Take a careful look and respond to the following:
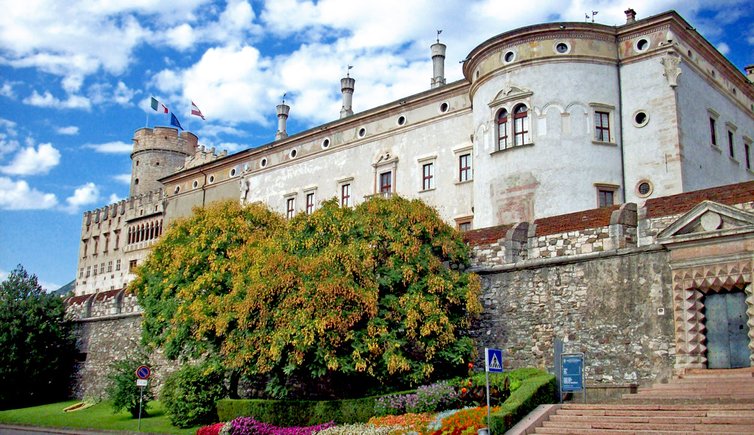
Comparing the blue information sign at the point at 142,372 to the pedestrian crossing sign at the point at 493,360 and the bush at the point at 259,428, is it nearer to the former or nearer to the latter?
the bush at the point at 259,428

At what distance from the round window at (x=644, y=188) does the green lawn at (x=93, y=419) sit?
58.8 feet

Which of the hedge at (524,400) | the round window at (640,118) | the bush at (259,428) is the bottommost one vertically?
the bush at (259,428)

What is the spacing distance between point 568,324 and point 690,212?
14.4 feet

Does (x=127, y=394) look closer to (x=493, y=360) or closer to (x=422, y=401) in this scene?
(x=422, y=401)

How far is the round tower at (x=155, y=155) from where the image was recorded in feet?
234

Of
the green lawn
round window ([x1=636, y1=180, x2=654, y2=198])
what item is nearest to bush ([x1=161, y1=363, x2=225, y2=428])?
the green lawn

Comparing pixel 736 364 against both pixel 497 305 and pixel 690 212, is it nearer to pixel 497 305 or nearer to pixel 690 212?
pixel 690 212

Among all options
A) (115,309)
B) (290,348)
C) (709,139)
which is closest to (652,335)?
(290,348)

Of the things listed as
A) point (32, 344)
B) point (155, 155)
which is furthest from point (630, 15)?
point (155, 155)

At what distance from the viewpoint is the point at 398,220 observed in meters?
22.2

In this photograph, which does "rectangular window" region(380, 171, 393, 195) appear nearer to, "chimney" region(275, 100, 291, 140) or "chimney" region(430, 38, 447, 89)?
"chimney" region(430, 38, 447, 89)

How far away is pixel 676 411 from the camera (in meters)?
15.2

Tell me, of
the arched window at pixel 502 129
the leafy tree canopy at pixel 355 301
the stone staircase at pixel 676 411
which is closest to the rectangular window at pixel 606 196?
the arched window at pixel 502 129

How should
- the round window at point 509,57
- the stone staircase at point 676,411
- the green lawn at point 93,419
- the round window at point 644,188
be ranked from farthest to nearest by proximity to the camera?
the round window at point 509,57
the round window at point 644,188
the green lawn at point 93,419
the stone staircase at point 676,411
